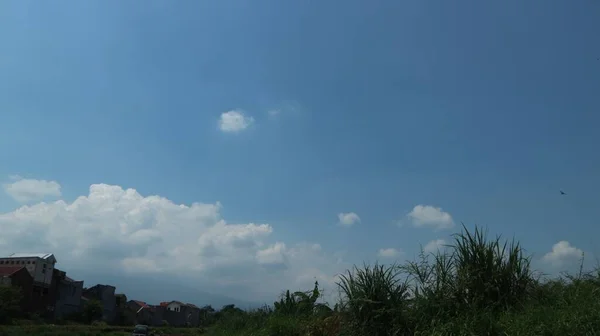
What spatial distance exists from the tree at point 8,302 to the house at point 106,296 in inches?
960

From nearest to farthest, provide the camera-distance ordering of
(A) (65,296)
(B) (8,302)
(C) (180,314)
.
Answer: (B) (8,302) < (A) (65,296) < (C) (180,314)

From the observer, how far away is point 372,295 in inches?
370

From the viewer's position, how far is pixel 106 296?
275ft

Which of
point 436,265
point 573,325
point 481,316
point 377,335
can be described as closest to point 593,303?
point 573,325

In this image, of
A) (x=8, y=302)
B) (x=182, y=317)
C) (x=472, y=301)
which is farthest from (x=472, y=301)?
(x=182, y=317)

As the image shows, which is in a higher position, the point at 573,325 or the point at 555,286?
the point at 555,286

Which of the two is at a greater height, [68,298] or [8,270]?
[8,270]

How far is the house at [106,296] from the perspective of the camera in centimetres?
8225

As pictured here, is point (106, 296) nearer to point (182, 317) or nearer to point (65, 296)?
point (65, 296)

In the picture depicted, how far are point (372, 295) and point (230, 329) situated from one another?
11240 mm

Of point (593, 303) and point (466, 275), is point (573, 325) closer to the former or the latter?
point (593, 303)

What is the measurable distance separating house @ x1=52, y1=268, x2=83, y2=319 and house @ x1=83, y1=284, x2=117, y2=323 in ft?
17.6

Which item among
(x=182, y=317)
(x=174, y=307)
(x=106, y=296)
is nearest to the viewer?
(x=106, y=296)

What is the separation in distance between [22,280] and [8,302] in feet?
36.4
